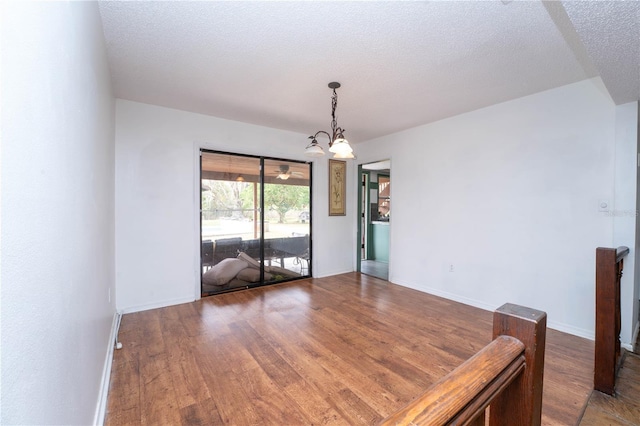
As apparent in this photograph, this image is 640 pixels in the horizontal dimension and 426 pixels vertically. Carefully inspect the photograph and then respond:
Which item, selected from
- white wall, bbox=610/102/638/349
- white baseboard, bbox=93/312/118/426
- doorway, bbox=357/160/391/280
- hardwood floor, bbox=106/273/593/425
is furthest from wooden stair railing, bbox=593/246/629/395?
doorway, bbox=357/160/391/280

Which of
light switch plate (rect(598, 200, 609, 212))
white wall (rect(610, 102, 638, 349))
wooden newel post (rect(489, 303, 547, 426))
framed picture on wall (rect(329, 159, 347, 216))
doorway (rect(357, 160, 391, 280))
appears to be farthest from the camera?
doorway (rect(357, 160, 391, 280))

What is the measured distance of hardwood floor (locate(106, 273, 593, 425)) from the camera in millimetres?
1830

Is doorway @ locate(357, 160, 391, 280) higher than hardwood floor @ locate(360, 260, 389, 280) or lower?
higher

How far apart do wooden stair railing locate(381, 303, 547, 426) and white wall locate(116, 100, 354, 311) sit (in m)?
3.85

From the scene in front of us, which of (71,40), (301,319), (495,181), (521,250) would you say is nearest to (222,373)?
(301,319)

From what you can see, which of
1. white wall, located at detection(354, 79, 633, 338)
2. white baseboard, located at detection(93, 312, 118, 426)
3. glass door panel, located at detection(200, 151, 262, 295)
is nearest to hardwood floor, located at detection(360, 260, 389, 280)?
white wall, located at detection(354, 79, 633, 338)

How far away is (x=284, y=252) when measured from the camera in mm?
4879

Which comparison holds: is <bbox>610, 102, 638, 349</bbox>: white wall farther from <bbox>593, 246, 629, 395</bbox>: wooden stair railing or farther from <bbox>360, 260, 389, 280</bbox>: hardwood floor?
<bbox>360, 260, 389, 280</bbox>: hardwood floor

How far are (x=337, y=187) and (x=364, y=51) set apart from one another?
10.6ft

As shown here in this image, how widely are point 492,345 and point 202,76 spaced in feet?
10.3

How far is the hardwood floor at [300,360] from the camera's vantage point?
72.1 inches

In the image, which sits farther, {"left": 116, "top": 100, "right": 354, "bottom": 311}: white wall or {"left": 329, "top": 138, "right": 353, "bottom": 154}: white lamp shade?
{"left": 116, "top": 100, "right": 354, "bottom": 311}: white wall

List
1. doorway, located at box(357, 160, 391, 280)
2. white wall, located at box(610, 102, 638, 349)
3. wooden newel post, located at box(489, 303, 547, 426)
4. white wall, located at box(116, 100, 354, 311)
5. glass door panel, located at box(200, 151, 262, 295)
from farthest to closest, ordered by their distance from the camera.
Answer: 1. doorway, located at box(357, 160, 391, 280)
2. glass door panel, located at box(200, 151, 262, 295)
3. white wall, located at box(116, 100, 354, 311)
4. white wall, located at box(610, 102, 638, 349)
5. wooden newel post, located at box(489, 303, 547, 426)

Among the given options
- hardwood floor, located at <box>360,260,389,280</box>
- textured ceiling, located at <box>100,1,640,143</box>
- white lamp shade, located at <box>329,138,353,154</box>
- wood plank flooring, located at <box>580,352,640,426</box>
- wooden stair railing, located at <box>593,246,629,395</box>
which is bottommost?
wood plank flooring, located at <box>580,352,640,426</box>
